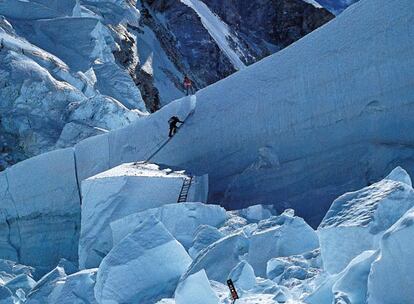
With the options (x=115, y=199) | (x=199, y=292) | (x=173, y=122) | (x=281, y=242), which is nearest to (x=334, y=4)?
(x=173, y=122)

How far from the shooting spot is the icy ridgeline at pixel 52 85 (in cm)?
1273

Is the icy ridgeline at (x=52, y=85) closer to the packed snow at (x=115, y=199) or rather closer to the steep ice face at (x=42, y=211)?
the steep ice face at (x=42, y=211)

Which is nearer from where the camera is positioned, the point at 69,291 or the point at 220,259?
the point at 220,259

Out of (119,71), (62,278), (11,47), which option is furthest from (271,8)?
(62,278)

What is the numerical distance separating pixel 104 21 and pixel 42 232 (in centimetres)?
1319

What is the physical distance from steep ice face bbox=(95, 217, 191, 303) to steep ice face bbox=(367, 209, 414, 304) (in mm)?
1388

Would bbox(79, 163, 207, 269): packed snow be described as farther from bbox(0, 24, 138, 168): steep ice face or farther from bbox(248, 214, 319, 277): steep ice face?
bbox(0, 24, 138, 168): steep ice face

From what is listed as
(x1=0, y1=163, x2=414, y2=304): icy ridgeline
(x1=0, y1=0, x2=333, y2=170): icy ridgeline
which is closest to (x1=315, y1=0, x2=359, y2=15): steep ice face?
(x1=0, y1=0, x2=333, y2=170): icy ridgeline

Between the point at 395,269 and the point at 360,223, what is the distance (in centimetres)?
62

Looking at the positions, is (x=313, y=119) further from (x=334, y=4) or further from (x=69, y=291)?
(x=334, y=4)

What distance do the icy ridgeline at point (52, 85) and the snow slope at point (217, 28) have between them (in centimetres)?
1120

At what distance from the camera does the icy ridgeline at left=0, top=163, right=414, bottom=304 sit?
→ 90.0 inches

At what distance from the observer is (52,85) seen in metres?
13.3

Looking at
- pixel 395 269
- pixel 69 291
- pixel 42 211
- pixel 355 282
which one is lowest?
pixel 42 211
